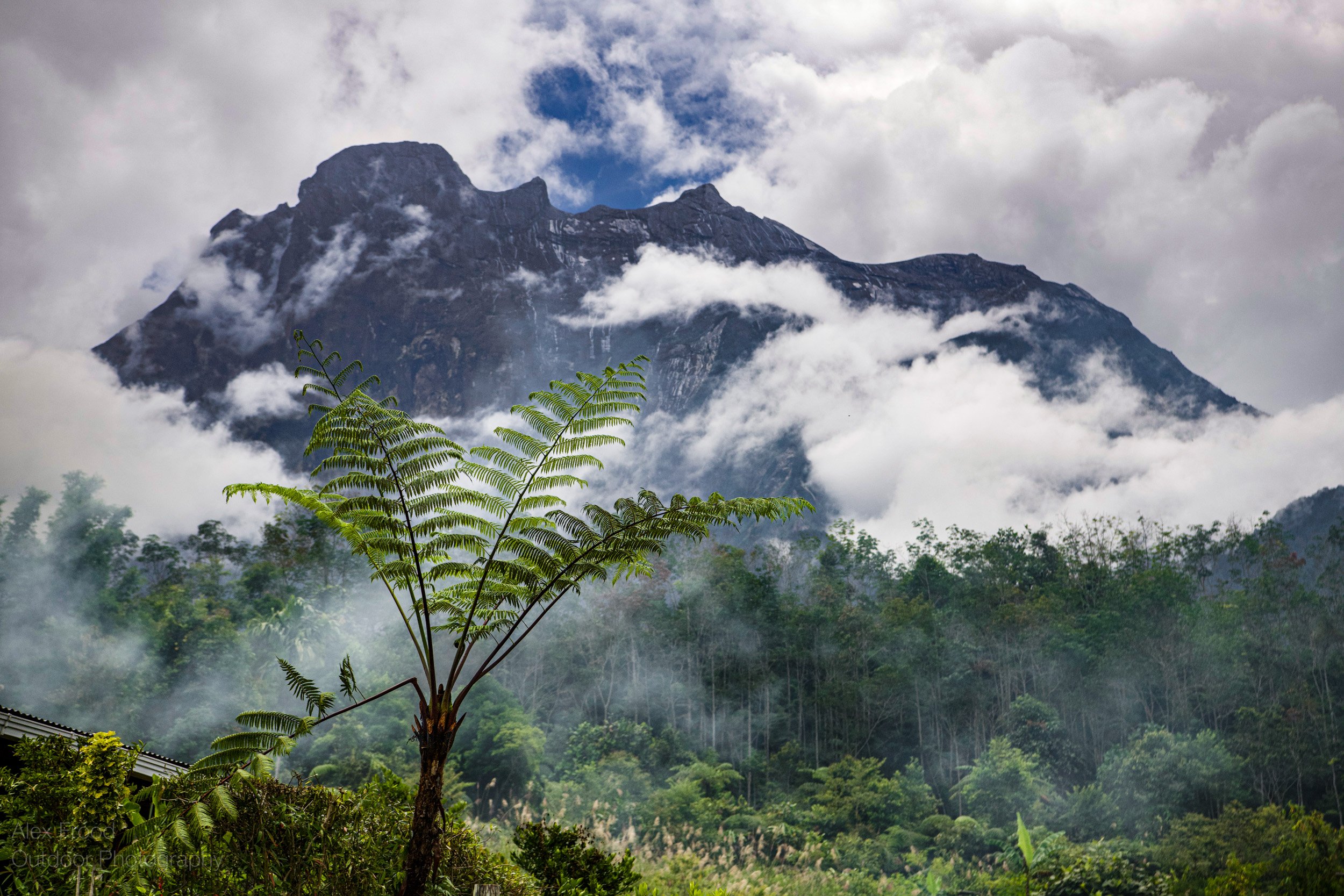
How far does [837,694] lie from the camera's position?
24.5 metres

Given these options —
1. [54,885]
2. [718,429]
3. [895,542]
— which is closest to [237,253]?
[718,429]

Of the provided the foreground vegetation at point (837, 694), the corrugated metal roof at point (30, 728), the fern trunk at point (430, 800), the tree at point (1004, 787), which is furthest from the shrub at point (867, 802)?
the corrugated metal roof at point (30, 728)

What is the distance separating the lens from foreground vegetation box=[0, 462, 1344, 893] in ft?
43.8

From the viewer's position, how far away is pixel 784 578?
3503 centimetres

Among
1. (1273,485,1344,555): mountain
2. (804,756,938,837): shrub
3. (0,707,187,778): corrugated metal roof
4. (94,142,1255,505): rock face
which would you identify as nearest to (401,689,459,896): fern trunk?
(0,707,187,778): corrugated metal roof

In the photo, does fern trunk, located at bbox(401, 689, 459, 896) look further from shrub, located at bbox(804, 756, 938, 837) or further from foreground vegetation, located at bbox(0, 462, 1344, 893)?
shrub, located at bbox(804, 756, 938, 837)

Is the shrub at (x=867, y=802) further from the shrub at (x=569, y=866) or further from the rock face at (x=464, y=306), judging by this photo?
the rock face at (x=464, y=306)

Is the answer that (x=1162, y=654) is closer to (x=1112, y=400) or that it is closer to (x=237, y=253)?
(x=1112, y=400)

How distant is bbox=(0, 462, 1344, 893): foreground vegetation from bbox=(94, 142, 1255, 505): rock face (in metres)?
53.4

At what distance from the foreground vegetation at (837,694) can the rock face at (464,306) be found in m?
53.4

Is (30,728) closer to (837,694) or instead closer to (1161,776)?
(1161,776)

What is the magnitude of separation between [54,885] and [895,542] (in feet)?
108

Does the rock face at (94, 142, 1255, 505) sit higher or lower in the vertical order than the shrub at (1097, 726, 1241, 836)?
higher

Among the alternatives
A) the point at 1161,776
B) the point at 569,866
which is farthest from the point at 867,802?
the point at 569,866
